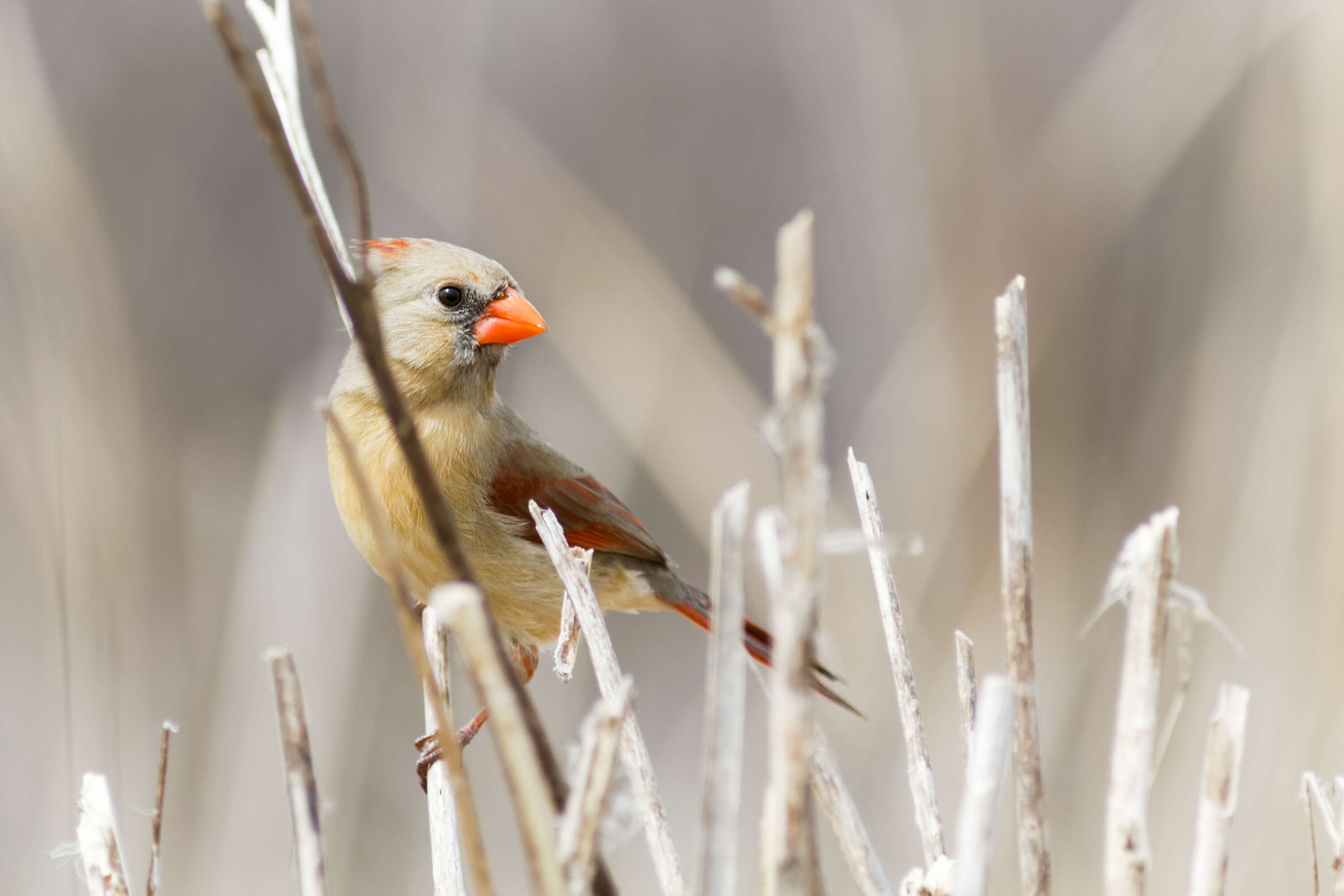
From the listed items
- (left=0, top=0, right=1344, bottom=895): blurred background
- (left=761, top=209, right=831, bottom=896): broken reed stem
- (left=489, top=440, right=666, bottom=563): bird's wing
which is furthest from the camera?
(left=0, top=0, right=1344, bottom=895): blurred background

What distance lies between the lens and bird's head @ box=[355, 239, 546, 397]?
207cm

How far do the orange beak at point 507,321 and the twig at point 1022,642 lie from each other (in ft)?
3.94

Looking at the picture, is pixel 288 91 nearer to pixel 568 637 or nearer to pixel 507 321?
pixel 568 637

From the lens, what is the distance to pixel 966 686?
3.87ft

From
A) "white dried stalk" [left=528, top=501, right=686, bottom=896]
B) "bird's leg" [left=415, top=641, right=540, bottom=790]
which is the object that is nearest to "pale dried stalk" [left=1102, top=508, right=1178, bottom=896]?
"white dried stalk" [left=528, top=501, right=686, bottom=896]

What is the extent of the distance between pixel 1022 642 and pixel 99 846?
28.9 inches

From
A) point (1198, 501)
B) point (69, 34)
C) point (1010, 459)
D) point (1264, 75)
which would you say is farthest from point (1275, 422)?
point (69, 34)

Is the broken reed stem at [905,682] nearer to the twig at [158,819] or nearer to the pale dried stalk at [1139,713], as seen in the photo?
the pale dried stalk at [1139,713]

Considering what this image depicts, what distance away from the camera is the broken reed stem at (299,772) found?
31.8 inches

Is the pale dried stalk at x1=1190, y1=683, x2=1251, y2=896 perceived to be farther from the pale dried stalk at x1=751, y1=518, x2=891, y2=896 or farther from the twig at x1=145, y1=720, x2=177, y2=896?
the twig at x1=145, y1=720, x2=177, y2=896

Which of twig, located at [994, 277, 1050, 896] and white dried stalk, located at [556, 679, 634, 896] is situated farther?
twig, located at [994, 277, 1050, 896]

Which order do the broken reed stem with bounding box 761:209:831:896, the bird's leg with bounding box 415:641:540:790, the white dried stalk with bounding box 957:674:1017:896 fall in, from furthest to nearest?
1. the bird's leg with bounding box 415:641:540:790
2. the white dried stalk with bounding box 957:674:1017:896
3. the broken reed stem with bounding box 761:209:831:896

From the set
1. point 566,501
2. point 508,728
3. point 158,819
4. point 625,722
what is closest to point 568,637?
point 625,722

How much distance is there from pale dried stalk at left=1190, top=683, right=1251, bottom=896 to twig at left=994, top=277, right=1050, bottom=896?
0.11 metres
